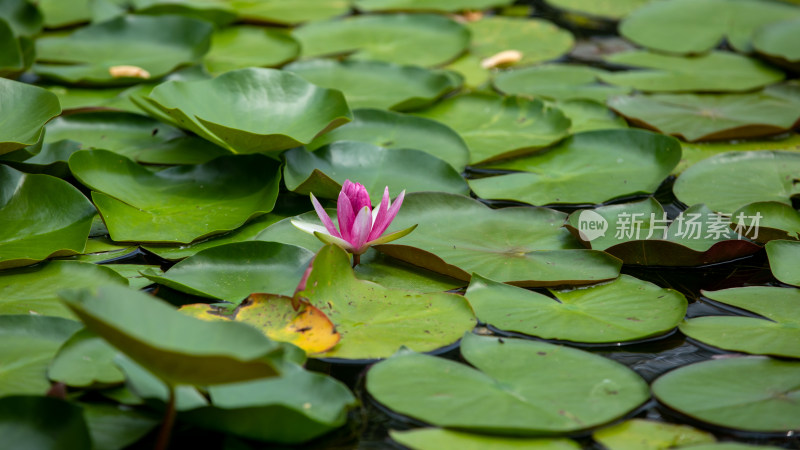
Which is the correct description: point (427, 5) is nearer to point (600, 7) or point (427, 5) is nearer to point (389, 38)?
point (389, 38)

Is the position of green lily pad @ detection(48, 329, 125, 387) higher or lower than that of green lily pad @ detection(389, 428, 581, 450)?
lower

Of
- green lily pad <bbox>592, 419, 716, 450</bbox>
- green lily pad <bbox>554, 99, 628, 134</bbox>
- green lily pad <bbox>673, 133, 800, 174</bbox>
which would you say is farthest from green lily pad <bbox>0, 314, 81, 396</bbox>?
green lily pad <bbox>673, 133, 800, 174</bbox>

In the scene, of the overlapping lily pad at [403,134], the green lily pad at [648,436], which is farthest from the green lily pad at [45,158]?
the green lily pad at [648,436]

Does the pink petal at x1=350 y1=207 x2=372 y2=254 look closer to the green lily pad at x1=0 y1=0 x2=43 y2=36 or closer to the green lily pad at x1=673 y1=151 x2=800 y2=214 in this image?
the green lily pad at x1=673 y1=151 x2=800 y2=214

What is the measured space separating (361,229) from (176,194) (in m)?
0.58

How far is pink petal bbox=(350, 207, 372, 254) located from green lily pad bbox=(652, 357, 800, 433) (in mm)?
620

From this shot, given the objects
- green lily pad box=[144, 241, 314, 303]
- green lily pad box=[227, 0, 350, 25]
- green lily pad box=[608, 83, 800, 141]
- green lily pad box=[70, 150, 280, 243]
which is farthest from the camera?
green lily pad box=[227, 0, 350, 25]

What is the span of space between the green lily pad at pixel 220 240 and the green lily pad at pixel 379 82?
72cm

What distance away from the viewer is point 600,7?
3434mm

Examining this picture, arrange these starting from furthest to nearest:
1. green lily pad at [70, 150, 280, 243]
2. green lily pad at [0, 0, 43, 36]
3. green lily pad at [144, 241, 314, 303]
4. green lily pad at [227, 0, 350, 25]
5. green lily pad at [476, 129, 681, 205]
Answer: green lily pad at [227, 0, 350, 25] → green lily pad at [0, 0, 43, 36] → green lily pad at [476, 129, 681, 205] → green lily pad at [70, 150, 280, 243] → green lily pad at [144, 241, 314, 303]

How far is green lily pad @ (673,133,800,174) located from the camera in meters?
2.11

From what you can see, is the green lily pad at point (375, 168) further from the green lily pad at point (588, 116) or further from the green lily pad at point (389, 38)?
the green lily pad at point (389, 38)

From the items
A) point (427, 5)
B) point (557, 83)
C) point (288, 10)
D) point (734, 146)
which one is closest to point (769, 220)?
point (734, 146)

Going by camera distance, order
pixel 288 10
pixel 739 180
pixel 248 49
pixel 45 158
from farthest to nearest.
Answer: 1. pixel 288 10
2. pixel 248 49
3. pixel 739 180
4. pixel 45 158
